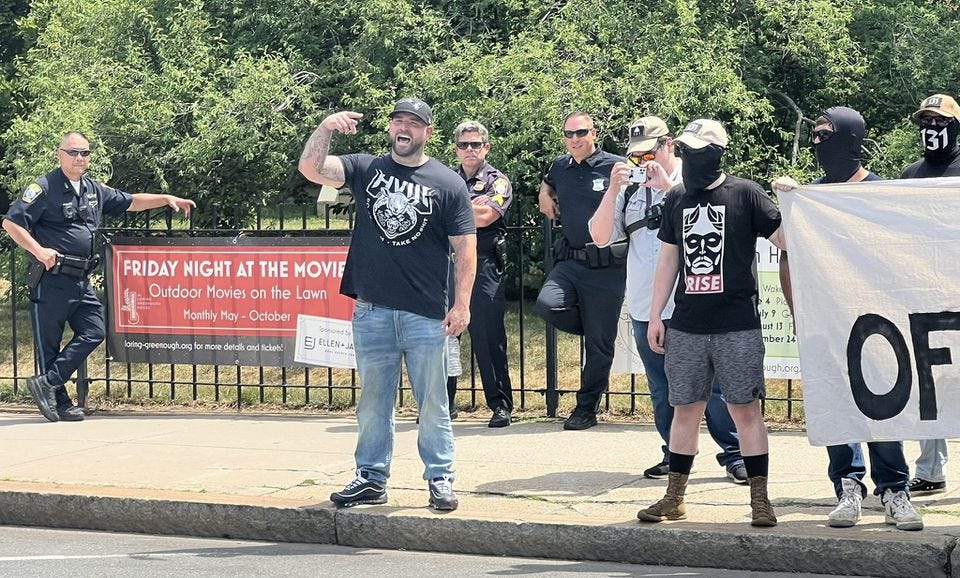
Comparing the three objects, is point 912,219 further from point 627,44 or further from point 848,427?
point 627,44

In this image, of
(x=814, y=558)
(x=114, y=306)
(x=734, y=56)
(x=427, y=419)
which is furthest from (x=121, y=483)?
(x=734, y=56)

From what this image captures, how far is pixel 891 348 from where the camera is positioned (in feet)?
19.7

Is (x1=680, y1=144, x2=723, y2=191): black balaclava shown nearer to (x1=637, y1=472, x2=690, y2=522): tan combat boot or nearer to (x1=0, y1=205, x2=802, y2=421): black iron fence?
(x1=637, y1=472, x2=690, y2=522): tan combat boot

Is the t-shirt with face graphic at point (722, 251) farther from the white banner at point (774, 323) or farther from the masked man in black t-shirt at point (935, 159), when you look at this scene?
the white banner at point (774, 323)

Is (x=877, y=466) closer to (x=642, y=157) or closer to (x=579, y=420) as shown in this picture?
(x=642, y=157)

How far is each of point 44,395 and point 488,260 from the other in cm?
336

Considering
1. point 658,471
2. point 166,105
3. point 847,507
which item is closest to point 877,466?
point 847,507

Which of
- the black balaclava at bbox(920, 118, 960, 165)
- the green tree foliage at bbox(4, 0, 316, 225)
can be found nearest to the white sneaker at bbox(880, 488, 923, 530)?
the black balaclava at bbox(920, 118, 960, 165)

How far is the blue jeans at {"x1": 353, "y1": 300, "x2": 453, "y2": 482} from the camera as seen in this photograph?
6.75 m

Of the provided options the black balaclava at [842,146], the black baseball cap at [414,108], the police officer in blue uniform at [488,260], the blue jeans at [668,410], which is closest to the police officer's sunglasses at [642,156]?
the blue jeans at [668,410]

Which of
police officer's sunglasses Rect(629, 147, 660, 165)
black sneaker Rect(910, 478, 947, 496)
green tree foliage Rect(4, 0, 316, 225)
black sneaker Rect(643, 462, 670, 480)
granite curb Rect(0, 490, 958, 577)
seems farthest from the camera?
green tree foliage Rect(4, 0, 316, 225)

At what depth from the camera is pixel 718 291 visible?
598 cm

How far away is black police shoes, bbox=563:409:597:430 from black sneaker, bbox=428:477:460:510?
2409 millimetres

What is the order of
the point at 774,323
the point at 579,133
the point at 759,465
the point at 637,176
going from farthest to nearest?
the point at 774,323
the point at 579,133
the point at 637,176
the point at 759,465
